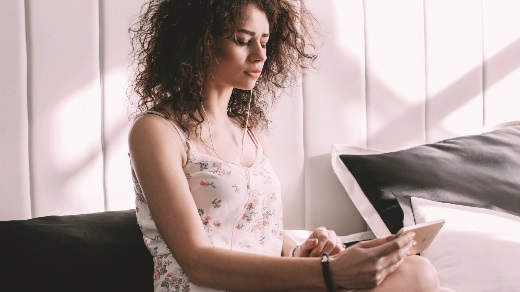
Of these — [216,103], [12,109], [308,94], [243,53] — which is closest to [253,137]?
[216,103]

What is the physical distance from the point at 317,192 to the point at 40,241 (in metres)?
0.89

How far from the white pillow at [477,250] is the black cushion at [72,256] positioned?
2.43 feet

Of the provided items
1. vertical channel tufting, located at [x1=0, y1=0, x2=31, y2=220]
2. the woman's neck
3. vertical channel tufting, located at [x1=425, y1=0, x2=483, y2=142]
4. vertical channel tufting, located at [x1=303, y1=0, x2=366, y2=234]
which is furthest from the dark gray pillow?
vertical channel tufting, located at [x1=0, y1=0, x2=31, y2=220]

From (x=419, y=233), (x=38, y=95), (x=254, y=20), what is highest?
(x=254, y=20)

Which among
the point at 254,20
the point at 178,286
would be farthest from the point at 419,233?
the point at 254,20

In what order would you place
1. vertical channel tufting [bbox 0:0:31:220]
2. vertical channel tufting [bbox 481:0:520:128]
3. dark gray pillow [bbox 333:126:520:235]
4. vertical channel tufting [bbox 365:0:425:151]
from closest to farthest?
vertical channel tufting [bbox 0:0:31:220]
dark gray pillow [bbox 333:126:520:235]
vertical channel tufting [bbox 365:0:425:151]
vertical channel tufting [bbox 481:0:520:128]

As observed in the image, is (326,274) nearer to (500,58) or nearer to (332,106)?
(332,106)

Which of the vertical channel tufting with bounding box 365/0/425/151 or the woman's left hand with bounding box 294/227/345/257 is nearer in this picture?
the woman's left hand with bounding box 294/227/345/257

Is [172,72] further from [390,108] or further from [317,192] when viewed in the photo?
[390,108]

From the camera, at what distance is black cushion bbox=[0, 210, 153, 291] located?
4.45 ft

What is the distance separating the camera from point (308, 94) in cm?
201

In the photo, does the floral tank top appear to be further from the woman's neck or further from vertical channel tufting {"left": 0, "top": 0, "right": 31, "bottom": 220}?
vertical channel tufting {"left": 0, "top": 0, "right": 31, "bottom": 220}

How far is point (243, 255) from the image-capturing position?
1.29 m

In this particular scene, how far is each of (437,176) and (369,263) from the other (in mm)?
802
